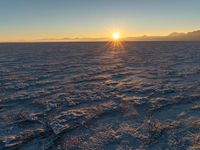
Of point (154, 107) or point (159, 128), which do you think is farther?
point (154, 107)

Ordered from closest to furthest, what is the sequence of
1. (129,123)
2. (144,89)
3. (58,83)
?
(129,123) → (144,89) → (58,83)

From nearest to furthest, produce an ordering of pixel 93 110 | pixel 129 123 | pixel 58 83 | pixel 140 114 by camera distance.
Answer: pixel 129 123 → pixel 140 114 → pixel 93 110 → pixel 58 83

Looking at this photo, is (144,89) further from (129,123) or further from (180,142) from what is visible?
(180,142)

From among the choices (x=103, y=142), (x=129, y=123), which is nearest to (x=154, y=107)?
(x=129, y=123)

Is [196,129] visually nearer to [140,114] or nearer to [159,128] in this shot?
[159,128]

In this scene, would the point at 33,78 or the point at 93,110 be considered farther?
the point at 33,78

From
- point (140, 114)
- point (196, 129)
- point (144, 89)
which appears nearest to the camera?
point (196, 129)

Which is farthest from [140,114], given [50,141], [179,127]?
[50,141]

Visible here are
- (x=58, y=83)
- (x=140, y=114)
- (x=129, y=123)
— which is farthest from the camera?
(x=58, y=83)
